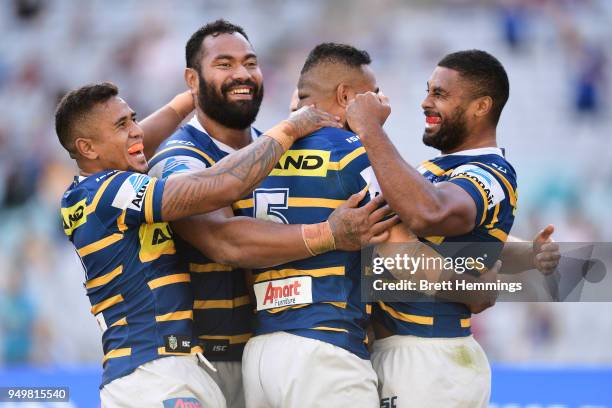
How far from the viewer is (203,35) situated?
5984mm

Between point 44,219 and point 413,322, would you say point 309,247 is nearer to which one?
point 413,322

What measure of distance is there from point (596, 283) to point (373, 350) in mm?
1817

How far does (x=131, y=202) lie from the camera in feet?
16.4

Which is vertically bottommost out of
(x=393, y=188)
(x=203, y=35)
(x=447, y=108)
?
(x=393, y=188)

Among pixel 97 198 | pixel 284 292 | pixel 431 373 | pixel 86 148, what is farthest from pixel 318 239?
pixel 86 148

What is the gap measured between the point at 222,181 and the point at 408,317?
1.27 m

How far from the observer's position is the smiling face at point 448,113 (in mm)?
5652

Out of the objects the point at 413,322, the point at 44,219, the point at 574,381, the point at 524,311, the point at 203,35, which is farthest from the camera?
the point at 44,219

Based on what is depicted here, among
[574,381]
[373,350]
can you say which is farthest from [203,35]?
[574,381]

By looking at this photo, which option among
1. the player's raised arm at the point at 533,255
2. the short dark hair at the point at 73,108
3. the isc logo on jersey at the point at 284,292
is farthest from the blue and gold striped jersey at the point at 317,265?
the player's raised arm at the point at 533,255

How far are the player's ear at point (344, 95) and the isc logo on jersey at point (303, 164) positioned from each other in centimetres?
42

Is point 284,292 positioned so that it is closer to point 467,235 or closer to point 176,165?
point 176,165

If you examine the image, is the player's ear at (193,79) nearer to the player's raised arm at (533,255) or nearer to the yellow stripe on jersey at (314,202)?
the yellow stripe on jersey at (314,202)

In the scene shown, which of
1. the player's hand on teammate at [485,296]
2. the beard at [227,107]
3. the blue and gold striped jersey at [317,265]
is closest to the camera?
the blue and gold striped jersey at [317,265]
